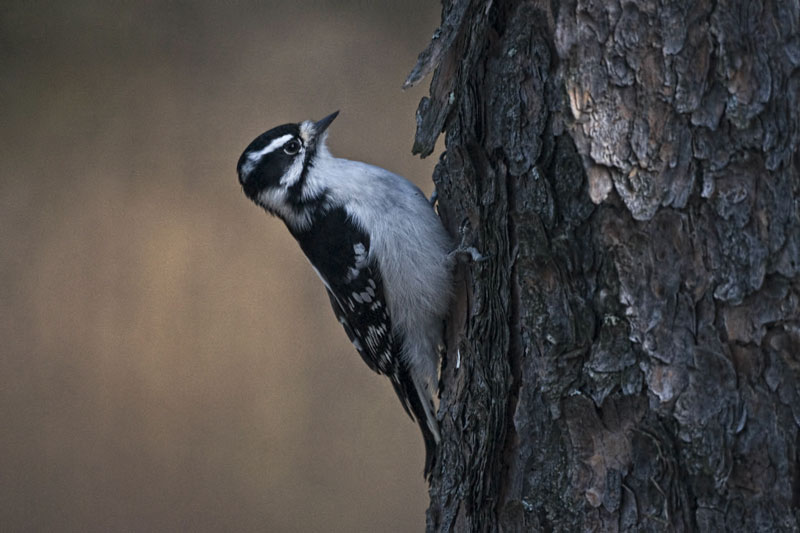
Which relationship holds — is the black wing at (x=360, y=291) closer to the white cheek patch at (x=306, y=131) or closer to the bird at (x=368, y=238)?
the bird at (x=368, y=238)

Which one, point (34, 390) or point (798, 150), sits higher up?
point (34, 390)

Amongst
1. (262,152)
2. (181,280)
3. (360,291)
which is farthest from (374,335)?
(181,280)

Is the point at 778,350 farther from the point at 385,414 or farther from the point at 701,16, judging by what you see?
the point at 385,414

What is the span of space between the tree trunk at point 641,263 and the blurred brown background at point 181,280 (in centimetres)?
260

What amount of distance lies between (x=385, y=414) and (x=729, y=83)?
10.8 ft

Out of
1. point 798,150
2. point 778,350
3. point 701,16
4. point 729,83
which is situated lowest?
point 778,350

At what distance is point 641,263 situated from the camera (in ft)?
4.91

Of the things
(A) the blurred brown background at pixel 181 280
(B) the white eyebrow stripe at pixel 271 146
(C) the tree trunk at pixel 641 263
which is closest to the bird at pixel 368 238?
(B) the white eyebrow stripe at pixel 271 146

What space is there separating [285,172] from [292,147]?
0.35 feet

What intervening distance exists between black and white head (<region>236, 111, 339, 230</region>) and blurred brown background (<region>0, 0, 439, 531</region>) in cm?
145

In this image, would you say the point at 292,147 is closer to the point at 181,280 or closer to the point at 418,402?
the point at 418,402

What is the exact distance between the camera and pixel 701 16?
1.42m

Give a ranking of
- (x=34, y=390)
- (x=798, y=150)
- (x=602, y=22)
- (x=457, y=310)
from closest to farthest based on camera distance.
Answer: (x=798, y=150), (x=602, y=22), (x=457, y=310), (x=34, y=390)

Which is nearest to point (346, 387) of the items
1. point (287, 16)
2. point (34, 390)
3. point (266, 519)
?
point (266, 519)
